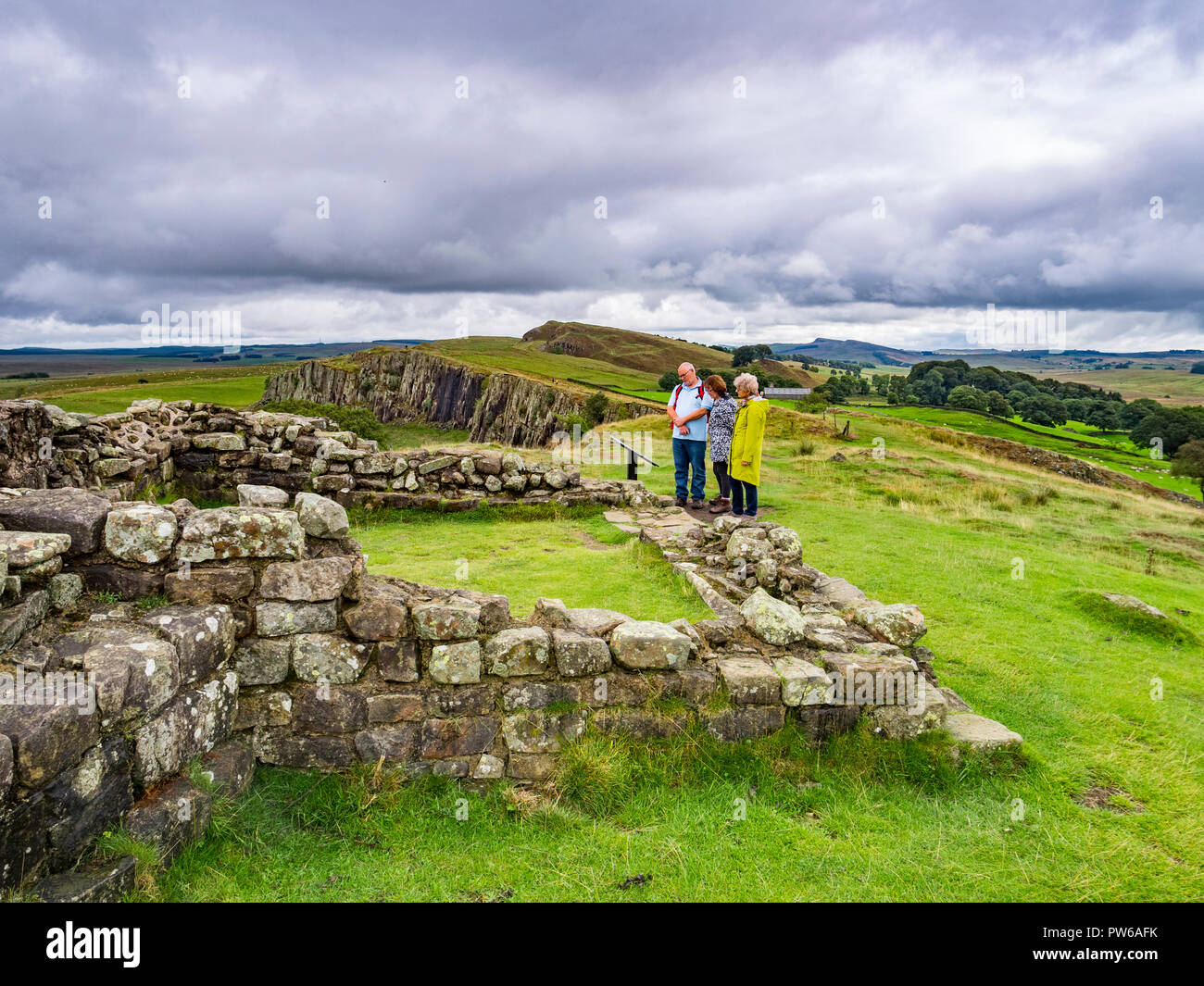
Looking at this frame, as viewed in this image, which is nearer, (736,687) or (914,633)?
(736,687)

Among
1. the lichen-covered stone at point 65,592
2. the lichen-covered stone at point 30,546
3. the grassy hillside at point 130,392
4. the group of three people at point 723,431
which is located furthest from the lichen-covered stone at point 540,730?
the grassy hillside at point 130,392

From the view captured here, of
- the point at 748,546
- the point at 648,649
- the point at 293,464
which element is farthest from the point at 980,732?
the point at 293,464

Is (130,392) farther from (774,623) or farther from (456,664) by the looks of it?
(774,623)

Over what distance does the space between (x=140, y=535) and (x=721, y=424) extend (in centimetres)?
934

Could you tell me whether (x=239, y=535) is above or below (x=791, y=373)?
below

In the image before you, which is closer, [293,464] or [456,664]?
[456,664]

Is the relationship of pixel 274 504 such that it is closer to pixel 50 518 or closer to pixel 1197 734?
pixel 50 518

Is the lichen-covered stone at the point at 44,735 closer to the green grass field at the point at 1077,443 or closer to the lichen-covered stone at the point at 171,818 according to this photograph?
the lichen-covered stone at the point at 171,818

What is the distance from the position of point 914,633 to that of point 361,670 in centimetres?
517

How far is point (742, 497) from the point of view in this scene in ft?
40.7

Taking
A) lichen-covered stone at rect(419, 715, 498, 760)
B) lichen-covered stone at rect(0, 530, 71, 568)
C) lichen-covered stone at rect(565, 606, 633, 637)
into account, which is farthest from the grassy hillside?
lichen-covered stone at rect(419, 715, 498, 760)

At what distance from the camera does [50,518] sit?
450 cm

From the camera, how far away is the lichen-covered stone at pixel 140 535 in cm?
464

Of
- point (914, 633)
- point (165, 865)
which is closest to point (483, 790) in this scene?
point (165, 865)
